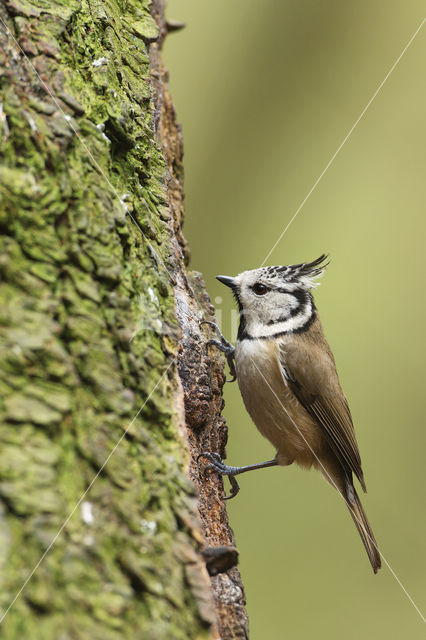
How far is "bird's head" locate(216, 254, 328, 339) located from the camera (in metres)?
3.05

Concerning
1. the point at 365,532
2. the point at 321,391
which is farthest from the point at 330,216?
the point at 365,532

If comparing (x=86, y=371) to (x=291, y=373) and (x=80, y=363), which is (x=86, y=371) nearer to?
(x=80, y=363)

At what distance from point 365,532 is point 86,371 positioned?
2.25 metres

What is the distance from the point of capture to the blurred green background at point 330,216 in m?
4.26

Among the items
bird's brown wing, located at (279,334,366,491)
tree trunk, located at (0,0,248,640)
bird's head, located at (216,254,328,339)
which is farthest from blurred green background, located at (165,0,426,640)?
tree trunk, located at (0,0,248,640)

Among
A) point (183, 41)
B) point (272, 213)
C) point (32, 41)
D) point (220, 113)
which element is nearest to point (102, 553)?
point (32, 41)

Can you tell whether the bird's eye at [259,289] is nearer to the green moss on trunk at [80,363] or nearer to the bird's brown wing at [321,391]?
the bird's brown wing at [321,391]

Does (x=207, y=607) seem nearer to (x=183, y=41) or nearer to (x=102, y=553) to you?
(x=102, y=553)

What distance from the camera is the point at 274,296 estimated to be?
3.08 m

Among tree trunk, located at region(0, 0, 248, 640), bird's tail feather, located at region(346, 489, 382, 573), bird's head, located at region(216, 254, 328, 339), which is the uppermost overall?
tree trunk, located at region(0, 0, 248, 640)

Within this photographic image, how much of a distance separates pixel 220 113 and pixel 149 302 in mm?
3574

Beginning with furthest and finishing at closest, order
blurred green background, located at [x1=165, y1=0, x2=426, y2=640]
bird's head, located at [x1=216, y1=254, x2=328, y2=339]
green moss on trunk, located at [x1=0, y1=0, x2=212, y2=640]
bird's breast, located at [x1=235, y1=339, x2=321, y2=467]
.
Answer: blurred green background, located at [x1=165, y1=0, x2=426, y2=640] < bird's head, located at [x1=216, y1=254, x2=328, y2=339] < bird's breast, located at [x1=235, y1=339, x2=321, y2=467] < green moss on trunk, located at [x1=0, y1=0, x2=212, y2=640]

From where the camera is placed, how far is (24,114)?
1.36 meters

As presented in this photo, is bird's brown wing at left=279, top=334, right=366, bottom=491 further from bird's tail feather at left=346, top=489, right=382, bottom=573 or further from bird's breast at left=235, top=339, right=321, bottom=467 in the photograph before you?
bird's tail feather at left=346, top=489, right=382, bottom=573
